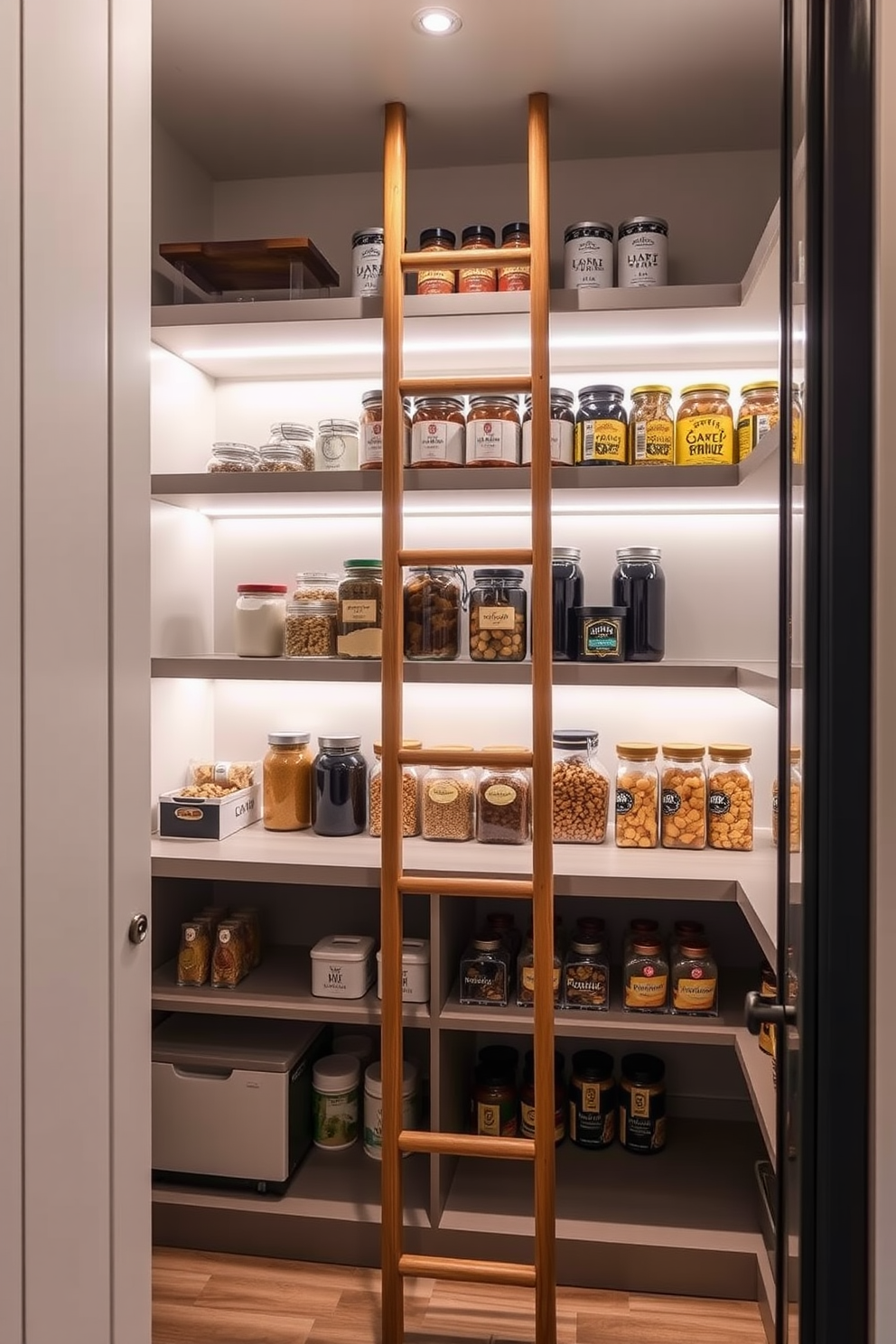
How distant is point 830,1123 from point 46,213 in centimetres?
117

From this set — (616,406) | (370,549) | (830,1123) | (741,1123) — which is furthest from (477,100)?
(741,1123)

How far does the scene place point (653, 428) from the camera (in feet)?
6.91

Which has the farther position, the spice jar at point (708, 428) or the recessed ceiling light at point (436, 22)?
the spice jar at point (708, 428)

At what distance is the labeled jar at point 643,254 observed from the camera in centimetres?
209

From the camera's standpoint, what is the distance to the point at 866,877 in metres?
0.95

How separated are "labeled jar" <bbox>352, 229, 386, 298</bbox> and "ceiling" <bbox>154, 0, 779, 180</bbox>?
27cm

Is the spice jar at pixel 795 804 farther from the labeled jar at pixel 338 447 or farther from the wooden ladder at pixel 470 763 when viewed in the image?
the labeled jar at pixel 338 447

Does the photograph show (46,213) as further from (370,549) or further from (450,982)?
(450,982)

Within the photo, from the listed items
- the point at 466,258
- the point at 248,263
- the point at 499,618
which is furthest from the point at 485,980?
the point at 248,263

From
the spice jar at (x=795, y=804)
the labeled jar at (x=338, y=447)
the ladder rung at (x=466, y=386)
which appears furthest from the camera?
the labeled jar at (x=338, y=447)

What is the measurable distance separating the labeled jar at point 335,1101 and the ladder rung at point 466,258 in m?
1.68

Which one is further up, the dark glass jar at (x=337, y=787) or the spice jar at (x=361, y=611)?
the spice jar at (x=361, y=611)

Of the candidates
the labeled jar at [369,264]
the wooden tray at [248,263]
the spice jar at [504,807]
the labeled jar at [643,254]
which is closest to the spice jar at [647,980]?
the spice jar at [504,807]

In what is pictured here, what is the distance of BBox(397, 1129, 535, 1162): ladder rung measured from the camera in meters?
1.84
